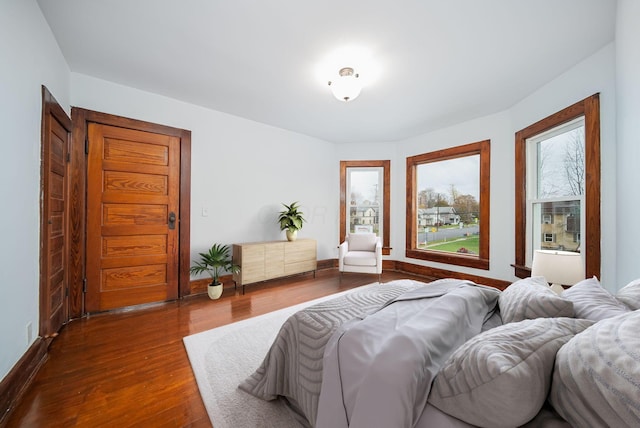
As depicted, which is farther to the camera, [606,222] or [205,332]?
[205,332]

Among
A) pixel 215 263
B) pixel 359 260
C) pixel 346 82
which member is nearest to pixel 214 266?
pixel 215 263

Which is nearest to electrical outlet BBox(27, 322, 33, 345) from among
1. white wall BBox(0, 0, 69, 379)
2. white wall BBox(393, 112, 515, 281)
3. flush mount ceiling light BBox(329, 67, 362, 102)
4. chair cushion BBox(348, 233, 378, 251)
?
white wall BBox(0, 0, 69, 379)

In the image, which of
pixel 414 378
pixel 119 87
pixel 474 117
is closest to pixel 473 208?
pixel 474 117

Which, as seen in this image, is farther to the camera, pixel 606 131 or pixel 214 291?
pixel 214 291

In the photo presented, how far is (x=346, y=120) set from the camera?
12.9 ft

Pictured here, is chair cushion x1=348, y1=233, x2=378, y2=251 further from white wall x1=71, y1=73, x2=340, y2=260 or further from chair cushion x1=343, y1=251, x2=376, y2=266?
white wall x1=71, y1=73, x2=340, y2=260

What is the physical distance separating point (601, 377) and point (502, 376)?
7.4 inches

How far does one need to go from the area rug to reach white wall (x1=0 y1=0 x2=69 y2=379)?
41.4 inches

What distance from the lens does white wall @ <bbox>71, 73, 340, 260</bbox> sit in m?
2.97

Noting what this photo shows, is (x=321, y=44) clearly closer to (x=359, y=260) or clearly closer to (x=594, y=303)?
(x=594, y=303)

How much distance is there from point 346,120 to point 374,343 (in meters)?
3.55

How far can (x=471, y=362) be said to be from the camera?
727mm

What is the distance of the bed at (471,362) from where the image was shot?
60 centimetres

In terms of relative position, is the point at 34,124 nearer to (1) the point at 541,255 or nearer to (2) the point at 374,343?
(2) the point at 374,343
